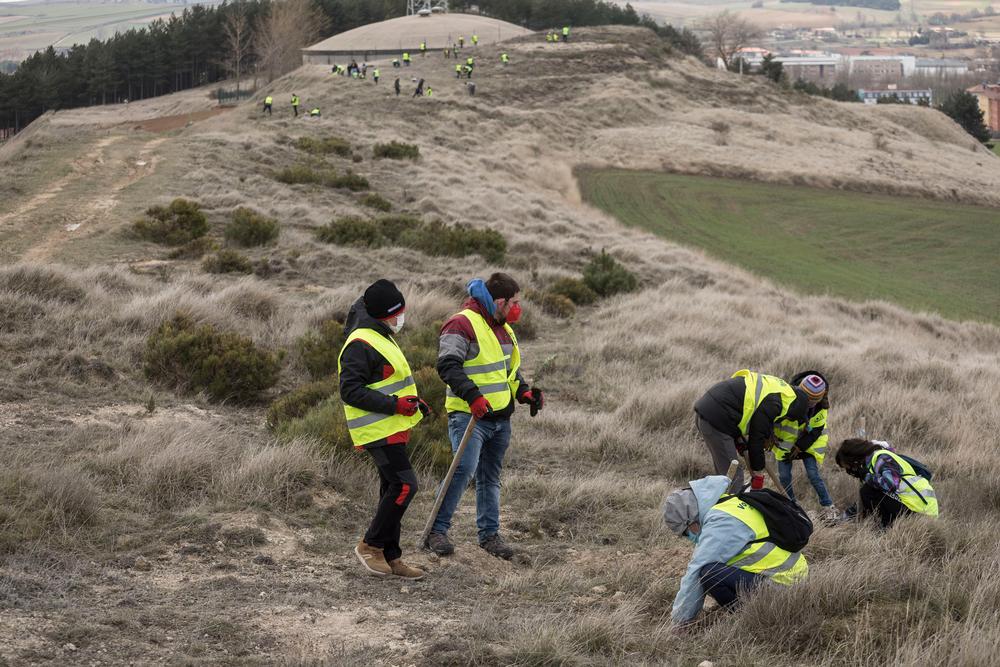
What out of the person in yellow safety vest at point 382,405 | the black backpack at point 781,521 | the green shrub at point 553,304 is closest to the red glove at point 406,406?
the person in yellow safety vest at point 382,405

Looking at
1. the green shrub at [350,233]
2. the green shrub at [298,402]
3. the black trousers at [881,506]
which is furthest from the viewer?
the green shrub at [350,233]

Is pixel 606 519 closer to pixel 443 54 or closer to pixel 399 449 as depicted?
pixel 399 449

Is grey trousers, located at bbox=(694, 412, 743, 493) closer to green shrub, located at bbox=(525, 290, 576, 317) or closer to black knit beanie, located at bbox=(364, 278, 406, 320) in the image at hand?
black knit beanie, located at bbox=(364, 278, 406, 320)

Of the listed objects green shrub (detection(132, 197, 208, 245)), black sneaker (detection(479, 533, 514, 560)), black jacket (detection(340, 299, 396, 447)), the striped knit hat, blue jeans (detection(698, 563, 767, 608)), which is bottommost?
black sneaker (detection(479, 533, 514, 560))

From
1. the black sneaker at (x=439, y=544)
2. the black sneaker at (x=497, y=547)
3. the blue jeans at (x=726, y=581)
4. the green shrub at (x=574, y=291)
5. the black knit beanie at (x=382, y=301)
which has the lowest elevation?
the green shrub at (x=574, y=291)

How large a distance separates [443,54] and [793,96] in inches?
1023

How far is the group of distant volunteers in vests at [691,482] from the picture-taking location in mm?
5668

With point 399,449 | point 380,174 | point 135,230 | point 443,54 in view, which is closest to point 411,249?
point 135,230

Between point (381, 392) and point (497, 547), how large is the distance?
1.56 metres

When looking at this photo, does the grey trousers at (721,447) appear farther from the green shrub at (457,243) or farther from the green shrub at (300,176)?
the green shrub at (300,176)

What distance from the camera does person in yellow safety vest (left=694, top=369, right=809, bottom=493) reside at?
7.94 metres

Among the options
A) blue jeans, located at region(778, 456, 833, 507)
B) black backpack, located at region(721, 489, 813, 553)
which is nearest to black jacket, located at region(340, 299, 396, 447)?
black backpack, located at region(721, 489, 813, 553)

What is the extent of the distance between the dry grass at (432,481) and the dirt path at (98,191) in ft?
1.50

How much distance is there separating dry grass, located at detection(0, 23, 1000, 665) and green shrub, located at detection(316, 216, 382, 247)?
2.07 ft
